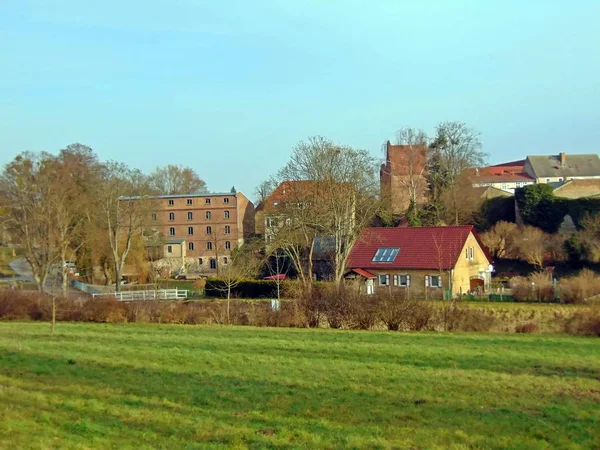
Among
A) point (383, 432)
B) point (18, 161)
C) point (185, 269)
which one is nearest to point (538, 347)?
point (383, 432)

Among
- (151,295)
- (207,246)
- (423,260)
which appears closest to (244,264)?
(151,295)

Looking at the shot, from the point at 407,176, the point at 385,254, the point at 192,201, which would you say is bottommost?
the point at 385,254

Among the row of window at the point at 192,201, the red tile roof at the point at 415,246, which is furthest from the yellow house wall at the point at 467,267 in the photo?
the row of window at the point at 192,201

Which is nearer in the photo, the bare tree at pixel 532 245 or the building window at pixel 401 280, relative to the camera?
the building window at pixel 401 280

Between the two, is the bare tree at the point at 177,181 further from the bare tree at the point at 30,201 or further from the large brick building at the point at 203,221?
the bare tree at the point at 30,201

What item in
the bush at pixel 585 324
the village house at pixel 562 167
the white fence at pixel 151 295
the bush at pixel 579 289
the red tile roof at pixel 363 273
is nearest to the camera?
the bush at pixel 585 324

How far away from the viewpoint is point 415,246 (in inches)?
1740

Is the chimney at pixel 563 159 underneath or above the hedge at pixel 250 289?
above

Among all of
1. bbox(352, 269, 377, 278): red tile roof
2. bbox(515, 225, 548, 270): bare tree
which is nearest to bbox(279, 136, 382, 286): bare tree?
bbox(352, 269, 377, 278): red tile roof

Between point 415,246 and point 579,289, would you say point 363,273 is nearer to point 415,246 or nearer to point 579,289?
point 415,246

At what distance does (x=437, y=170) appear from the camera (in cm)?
5931

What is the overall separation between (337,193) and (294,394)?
30.3 meters

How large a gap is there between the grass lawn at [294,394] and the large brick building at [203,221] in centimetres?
4947

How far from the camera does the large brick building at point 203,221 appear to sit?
68.6 m
